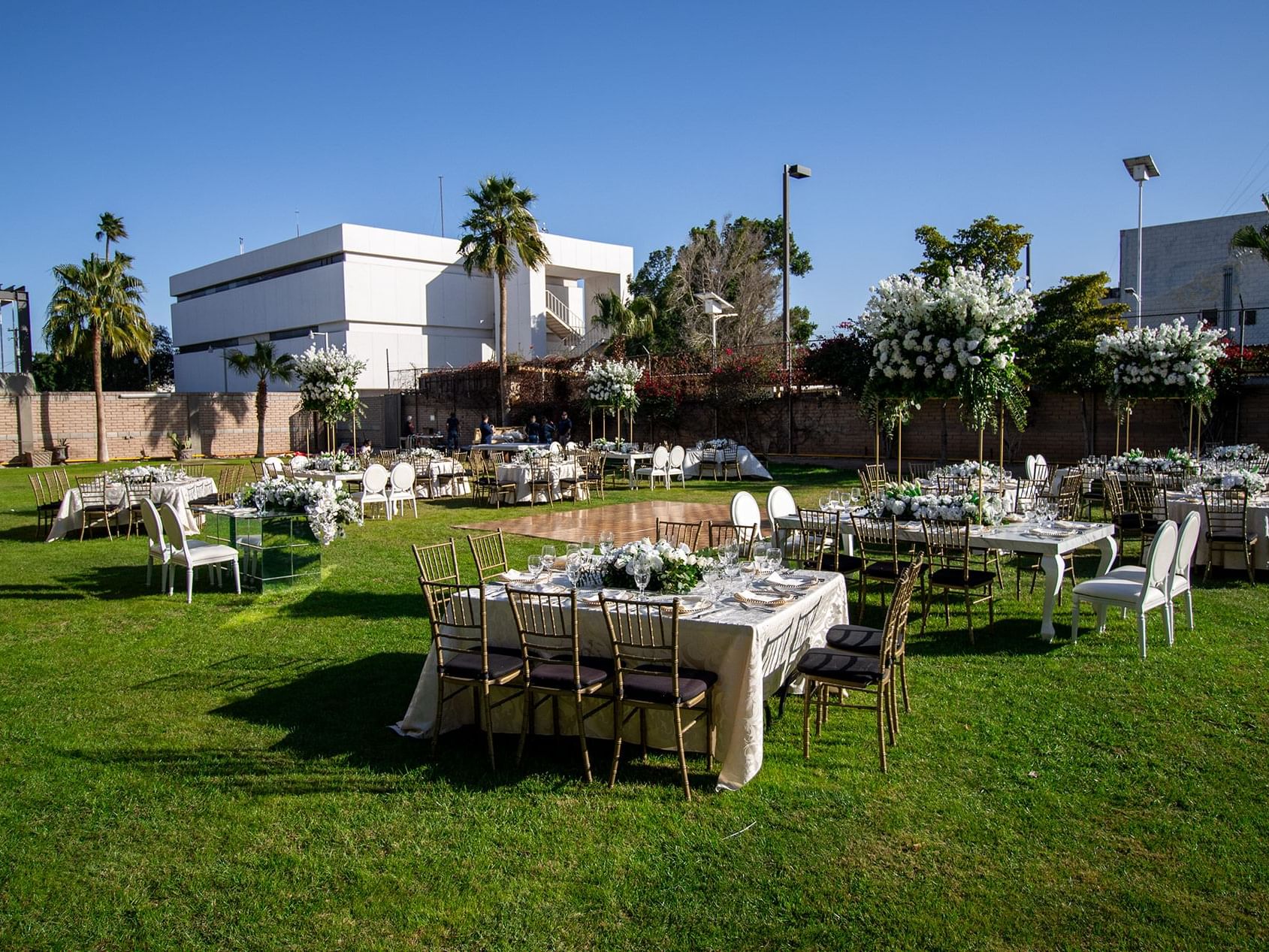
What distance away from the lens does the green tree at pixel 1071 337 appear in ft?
67.9

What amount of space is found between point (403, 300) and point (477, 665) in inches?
1610

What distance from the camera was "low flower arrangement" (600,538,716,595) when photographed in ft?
17.8

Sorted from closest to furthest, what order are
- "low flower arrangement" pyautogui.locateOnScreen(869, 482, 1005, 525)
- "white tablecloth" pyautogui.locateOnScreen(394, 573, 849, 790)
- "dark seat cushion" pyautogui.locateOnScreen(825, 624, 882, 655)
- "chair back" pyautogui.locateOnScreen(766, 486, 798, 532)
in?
"white tablecloth" pyautogui.locateOnScreen(394, 573, 849, 790) < "dark seat cushion" pyautogui.locateOnScreen(825, 624, 882, 655) < "low flower arrangement" pyautogui.locateOnScreen(869, 482, 1005, 525) < "chair back" pyautogui.locateOnScreen(766, 486, 798, 532)

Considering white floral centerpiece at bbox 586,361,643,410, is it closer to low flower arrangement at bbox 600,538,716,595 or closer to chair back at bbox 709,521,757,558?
chair back at bbox 709,521,757,558

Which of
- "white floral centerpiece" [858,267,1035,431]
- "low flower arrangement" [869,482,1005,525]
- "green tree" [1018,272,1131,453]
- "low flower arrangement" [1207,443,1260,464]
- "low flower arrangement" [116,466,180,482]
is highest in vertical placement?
"green tree" [1018,272,1131,453]

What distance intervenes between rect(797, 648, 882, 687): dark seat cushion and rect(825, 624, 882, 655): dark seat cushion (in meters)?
0.08

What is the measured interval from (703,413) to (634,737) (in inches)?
953

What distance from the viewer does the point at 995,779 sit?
15.2 ft

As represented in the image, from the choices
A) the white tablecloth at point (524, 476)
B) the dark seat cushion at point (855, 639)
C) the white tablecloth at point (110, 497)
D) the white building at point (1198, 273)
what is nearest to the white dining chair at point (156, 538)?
the white tablecloth at point (110, 497)

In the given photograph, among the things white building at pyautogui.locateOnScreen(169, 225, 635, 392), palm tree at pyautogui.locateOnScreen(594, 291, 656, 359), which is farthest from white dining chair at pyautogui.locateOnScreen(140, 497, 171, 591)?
white building at pyautogui.locateOnScreen(169, 225, 635, 392)

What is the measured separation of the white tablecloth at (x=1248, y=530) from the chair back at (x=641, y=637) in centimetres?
694

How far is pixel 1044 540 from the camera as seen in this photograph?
24.5 feet

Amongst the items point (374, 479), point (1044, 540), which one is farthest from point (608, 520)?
point (1044, 540)

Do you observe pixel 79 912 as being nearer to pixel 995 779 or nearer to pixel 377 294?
pixel 995 779
